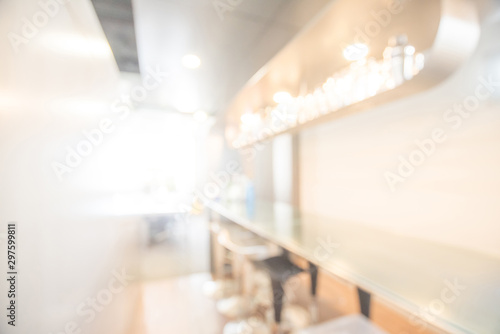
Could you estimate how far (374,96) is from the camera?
93 cm

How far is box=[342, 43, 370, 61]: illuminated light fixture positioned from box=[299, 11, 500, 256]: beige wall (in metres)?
0.44

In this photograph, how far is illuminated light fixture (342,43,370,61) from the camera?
1098mm

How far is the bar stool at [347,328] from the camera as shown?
0.90 metres

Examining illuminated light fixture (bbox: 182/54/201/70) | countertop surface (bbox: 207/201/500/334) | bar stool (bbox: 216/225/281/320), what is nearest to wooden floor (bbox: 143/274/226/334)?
bar stool (bbox: 216/225/281/320)

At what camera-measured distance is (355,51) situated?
1.15 metres

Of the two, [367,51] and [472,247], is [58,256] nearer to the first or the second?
[367,51]

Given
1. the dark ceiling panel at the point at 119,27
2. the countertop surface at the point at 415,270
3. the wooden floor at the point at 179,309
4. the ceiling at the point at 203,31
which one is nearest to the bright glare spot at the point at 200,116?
the ceiling at the point at 203,31

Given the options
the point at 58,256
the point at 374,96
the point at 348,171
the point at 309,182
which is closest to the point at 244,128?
the point at 309,182

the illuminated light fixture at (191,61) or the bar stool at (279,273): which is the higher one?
the illuminated light fixture at (191,61)

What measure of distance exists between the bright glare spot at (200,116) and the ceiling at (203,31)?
4.53 feet

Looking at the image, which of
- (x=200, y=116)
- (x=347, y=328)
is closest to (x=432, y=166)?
(x=347, y=328)

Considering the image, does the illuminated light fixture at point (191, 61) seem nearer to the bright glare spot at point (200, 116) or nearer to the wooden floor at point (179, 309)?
the bright glare spot at point (200, 116)

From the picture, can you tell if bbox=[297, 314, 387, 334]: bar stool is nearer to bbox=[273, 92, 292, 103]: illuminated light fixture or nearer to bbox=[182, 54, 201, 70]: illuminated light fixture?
bbox=[273, 92, 292, 103]: illuminated light fixture

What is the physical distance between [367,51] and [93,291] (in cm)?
180
